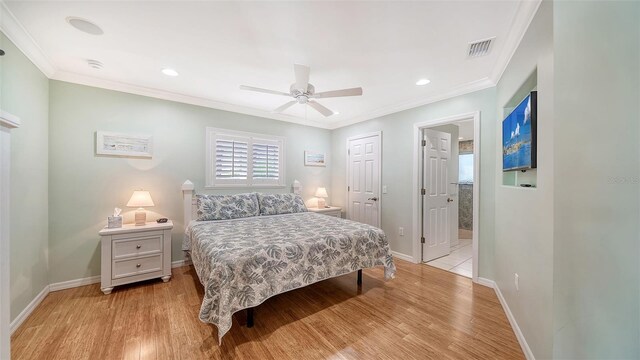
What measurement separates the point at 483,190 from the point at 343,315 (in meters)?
2.22

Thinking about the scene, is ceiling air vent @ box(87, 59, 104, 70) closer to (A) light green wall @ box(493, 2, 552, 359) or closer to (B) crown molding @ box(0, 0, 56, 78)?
(B) crown molding @ box(0, 0, 56, 78)

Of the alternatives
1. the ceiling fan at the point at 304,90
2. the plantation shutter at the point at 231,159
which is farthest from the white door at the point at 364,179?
the plantation shutter at the point at 231,159

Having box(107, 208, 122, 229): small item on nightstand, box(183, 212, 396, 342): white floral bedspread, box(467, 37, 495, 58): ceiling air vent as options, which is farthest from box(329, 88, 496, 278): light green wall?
box(107, 208, 122, 229): small item on nightstand

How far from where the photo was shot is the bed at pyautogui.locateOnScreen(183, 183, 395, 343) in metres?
1.70

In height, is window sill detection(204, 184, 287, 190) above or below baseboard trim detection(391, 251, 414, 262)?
above

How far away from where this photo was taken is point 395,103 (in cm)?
363

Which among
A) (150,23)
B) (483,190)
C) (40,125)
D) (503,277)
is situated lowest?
(503,277)

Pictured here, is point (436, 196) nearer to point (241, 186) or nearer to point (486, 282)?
point (486, 282)

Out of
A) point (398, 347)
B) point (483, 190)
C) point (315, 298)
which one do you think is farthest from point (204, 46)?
point (483, 190)

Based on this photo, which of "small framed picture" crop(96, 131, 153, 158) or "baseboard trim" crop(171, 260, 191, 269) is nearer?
"small framed picture" crop(96, 131, 153, 158)

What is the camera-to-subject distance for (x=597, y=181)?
1.10 m

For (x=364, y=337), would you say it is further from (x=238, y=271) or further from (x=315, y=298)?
(x=238, y=271)

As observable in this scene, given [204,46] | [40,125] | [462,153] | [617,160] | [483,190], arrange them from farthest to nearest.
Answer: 1. [462,153]
2. [483,190]
3. [40,125]
4. [204,46]
5. [617,160]

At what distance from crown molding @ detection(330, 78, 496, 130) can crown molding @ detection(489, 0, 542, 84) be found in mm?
339
